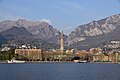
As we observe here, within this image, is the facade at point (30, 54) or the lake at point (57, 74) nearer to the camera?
the lake at point (57, 74)

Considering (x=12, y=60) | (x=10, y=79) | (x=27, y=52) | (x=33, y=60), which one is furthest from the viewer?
(x=27, y=52)

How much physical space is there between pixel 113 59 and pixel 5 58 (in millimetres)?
56729

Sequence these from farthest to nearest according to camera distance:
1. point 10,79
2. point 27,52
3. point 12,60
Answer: point 27,52 → point 12,60 → point 10,79

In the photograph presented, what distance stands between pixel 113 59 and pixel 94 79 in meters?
139

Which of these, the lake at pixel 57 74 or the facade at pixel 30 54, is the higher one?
the facade at pixel 30 54

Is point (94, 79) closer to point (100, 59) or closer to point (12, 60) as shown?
point (12, 60)

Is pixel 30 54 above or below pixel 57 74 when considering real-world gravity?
above

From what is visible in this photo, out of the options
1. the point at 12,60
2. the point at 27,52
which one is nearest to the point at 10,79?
the point at 12,60

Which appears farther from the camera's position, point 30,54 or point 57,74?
point 30,54

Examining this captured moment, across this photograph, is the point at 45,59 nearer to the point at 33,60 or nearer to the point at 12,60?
the point at 33,60

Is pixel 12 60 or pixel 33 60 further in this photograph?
pixel 33 60

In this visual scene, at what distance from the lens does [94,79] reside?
1881 inches

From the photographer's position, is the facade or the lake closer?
the lake

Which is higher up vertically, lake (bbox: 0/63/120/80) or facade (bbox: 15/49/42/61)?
facade (bbox: 15/49/42/61)
